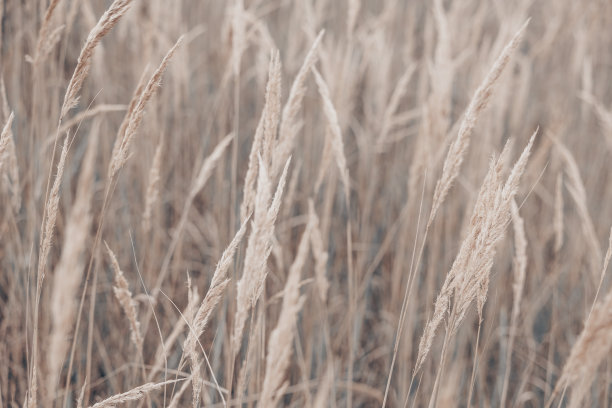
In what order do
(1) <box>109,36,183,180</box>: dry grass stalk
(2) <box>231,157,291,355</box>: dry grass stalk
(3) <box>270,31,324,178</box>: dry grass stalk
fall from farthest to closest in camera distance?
(3) <box>270,31,324,178</box>: dry grass stalk → (1) <box>109,36,183,180</box>: dry grass stalk → (2) <box>231,157,291,355</box>: dry grass stalk

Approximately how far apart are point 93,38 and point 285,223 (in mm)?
1147

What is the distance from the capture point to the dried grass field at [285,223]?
859mm

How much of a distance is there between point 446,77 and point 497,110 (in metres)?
0.63

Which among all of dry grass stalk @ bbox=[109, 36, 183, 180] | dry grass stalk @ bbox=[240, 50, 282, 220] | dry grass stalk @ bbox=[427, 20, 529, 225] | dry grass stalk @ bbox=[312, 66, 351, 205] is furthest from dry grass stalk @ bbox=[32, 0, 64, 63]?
dry grass stalk @ bbox=[427, 20, 529, 225]

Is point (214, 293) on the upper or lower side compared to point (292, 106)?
lower

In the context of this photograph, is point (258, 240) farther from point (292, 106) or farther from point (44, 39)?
point (44, 39)

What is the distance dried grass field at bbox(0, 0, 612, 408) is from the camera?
86cm

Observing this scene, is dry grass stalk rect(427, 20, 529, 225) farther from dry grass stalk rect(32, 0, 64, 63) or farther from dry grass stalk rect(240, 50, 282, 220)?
dry grass stalk rect(32, 0, 64, 63)

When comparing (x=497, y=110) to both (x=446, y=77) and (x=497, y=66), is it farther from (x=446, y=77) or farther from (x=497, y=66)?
(x=497, y=66)

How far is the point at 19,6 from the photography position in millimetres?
1841

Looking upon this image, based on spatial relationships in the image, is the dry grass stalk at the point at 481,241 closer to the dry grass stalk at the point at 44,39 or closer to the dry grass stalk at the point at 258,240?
the dry grass stalk at the point at 258,240

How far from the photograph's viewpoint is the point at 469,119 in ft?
2.96

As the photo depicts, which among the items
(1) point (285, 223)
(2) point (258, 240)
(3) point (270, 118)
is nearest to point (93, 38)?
(3) point (270, 118)

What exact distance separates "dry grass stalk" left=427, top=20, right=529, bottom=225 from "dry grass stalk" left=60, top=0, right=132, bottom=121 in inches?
22.9
